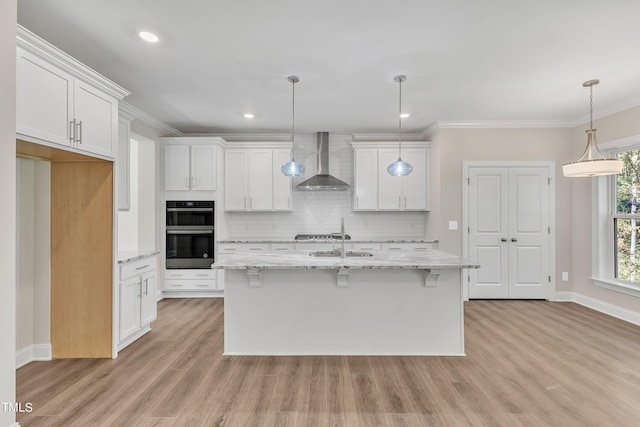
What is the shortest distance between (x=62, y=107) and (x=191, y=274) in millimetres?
3182

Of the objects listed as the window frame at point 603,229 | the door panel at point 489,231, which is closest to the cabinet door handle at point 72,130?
the door panel at point 489,231

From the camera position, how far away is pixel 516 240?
192 inches

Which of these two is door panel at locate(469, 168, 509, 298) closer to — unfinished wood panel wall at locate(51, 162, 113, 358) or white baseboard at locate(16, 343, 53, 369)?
unfinished wood panel wall at locate(51, 162, 113, 358)

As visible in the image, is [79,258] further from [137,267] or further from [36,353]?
[36,353]

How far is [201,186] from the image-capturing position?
16.7 ft

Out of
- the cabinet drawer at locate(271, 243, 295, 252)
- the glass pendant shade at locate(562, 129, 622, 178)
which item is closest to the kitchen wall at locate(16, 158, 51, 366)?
the cabinet drawer at locate(271, 243, 295, 252)

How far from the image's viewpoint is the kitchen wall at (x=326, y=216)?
5.70 metres

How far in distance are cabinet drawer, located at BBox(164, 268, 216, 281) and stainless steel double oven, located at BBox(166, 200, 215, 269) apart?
79 millimetres

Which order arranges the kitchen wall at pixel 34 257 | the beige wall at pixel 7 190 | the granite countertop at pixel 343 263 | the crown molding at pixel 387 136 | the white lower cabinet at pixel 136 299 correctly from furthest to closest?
the crown molding at pixel 387 136 < the white lower cabinet at pixel 136 299 < the kitchen wall at pixel 34 257 < the granite countertop at pixel 343 263 < the beige wall at pixel 7 190

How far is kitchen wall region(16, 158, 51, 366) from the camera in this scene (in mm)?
2807

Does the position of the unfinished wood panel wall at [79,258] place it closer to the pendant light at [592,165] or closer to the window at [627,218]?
the pendant light at [592,165]

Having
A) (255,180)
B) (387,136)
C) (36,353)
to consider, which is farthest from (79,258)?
(387,136)

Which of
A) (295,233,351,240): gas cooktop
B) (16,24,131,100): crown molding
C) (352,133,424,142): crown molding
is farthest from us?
(352,133,424,142): crown molding

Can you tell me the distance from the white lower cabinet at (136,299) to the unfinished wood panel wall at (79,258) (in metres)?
0.20
